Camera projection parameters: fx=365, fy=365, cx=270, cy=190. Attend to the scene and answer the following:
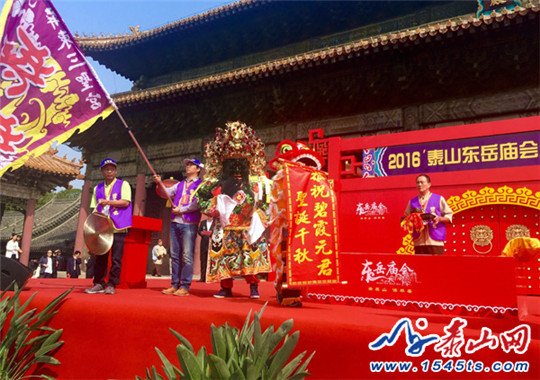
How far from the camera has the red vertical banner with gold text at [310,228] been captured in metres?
3.18

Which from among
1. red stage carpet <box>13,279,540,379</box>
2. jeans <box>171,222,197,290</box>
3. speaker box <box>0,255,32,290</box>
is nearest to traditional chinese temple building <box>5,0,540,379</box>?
red stage carpet <box>13,279,540,379</box>

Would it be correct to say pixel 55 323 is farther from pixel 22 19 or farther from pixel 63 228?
pixel 63 228

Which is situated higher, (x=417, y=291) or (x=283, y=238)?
(x=283, y=238)

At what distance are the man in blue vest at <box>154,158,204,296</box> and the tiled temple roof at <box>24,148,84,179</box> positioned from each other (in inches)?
495

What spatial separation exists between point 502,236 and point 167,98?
8.38 m

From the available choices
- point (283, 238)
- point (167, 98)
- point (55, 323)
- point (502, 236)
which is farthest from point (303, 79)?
point (55, 323)

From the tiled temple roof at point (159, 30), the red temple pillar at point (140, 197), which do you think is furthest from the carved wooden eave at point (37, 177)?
the tiled temple roof at point (159, 30)

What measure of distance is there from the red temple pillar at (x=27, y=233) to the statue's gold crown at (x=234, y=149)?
1190 cm

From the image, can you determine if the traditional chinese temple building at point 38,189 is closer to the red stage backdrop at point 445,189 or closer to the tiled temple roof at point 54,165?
the tiled temple roof at point 54,165

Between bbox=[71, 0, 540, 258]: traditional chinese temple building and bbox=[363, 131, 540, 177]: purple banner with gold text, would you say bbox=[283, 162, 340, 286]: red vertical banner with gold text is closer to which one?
bbox=[363, 131, 540, 177]: purple banner with gold text

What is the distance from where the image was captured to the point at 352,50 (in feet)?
24.3

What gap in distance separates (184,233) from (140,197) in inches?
323

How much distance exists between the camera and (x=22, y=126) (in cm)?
329

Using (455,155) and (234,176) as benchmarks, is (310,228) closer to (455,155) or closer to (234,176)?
(234,176)
